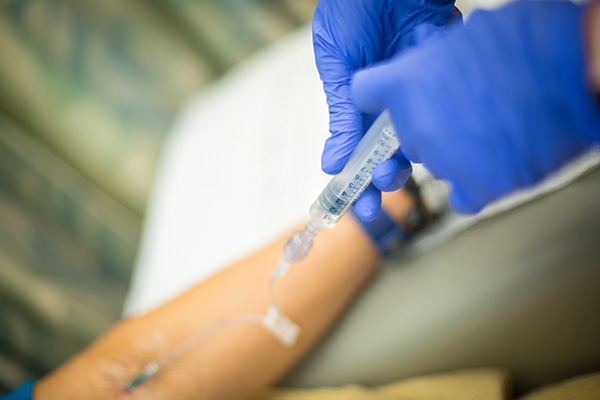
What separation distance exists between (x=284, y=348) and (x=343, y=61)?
584 mm

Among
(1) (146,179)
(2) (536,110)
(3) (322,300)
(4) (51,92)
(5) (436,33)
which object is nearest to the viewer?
(2) (536,110)

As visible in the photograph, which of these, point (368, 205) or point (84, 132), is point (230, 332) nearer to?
point (368, 205)

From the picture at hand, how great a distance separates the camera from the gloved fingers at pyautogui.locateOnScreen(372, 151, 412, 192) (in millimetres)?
555

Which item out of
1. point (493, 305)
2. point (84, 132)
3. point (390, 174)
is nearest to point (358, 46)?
point (390, 174)

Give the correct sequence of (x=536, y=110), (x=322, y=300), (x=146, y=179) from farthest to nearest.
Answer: (x=146, y=179) → (x=322, y=300) → (x=536, y=110)

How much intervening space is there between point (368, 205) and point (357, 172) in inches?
3.7

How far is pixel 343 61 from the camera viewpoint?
605 mm

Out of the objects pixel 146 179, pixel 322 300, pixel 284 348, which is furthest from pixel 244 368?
pixel 146 179

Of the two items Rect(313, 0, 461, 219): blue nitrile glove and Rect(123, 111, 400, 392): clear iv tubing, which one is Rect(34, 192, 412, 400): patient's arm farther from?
Rect(313, 0, 461, 219): blue nitrile glove

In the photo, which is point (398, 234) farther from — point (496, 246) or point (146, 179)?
point (146, 179)

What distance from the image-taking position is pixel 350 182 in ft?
1.74

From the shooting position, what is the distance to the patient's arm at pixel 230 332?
749 millimetres

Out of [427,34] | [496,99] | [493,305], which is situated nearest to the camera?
[496,99]

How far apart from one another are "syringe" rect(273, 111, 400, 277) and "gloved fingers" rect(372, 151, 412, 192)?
0.07ft
